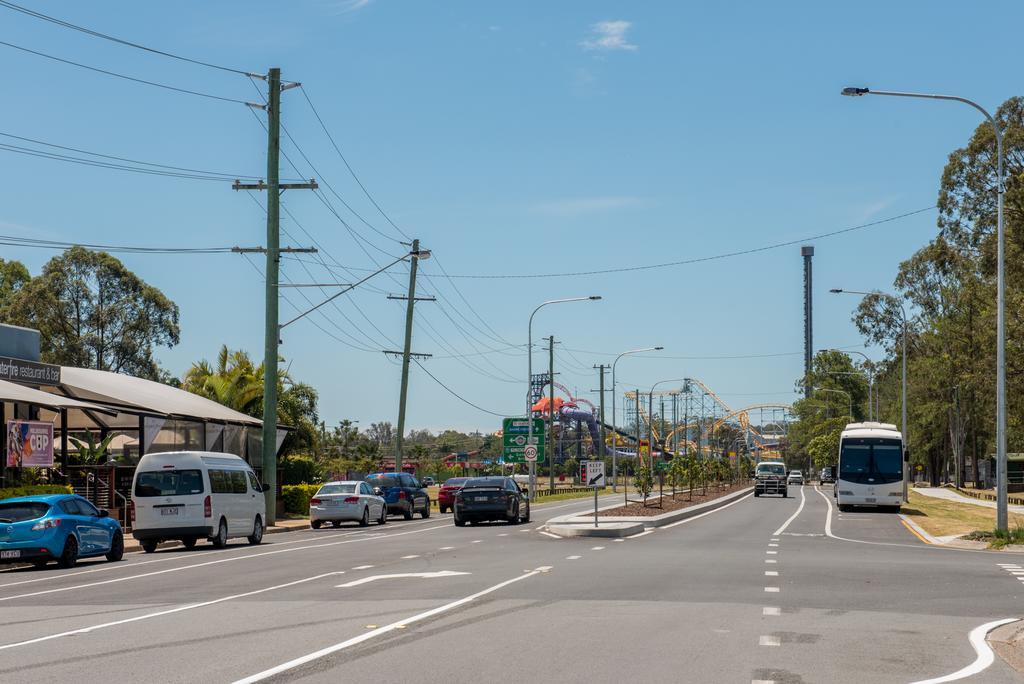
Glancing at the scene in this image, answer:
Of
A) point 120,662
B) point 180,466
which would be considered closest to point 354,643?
point 120,662

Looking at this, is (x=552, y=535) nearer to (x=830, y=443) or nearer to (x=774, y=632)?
(x=774, y=632)

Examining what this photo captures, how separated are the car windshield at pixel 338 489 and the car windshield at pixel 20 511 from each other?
55.3ft

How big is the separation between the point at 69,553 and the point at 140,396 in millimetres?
18036

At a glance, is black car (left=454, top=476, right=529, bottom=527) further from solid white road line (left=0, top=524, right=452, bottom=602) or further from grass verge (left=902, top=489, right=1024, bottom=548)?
grass verge (left=902, top=489, right=1024, bottom=548)

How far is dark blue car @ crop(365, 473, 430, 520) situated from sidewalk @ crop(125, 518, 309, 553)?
9.79 ft

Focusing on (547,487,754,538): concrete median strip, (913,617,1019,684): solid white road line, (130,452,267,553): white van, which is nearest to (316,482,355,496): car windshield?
(547,487,754,538): concrete median strip

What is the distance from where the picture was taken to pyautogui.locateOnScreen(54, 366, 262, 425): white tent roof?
38.6m

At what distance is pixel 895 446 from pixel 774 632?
37.5 metres

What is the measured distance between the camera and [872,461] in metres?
47.9

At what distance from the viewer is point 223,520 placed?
29859 mm

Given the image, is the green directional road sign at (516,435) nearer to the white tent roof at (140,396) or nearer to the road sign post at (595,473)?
the white tent roof at (140,396)

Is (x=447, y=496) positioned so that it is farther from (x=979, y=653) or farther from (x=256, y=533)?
(x=979, y=653)

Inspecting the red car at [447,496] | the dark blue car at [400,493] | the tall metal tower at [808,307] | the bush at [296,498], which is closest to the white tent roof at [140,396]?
the bush at [296,498]

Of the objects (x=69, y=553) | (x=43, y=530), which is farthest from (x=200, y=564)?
(x=43, y=530)
